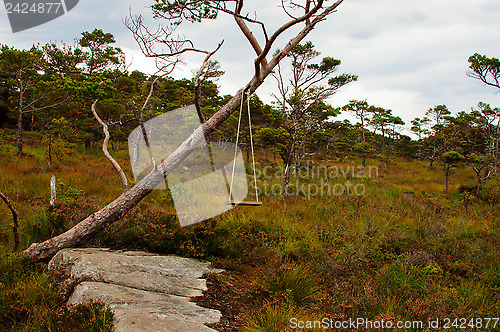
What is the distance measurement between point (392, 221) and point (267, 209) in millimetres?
4160

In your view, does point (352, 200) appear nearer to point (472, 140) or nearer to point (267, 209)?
point (267, 209)

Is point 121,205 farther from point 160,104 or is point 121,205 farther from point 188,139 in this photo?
point 160,104

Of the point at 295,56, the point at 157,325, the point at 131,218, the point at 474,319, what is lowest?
the point at 474,319

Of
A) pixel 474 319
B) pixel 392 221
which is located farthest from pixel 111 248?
pixel 392 221

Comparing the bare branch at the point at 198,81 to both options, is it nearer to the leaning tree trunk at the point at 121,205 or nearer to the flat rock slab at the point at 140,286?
the leaning tree trunk at the point at 121,205

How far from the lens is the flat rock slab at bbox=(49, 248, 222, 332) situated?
9.48 ft

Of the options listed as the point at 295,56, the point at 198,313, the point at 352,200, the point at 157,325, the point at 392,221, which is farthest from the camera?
the point at 295,56

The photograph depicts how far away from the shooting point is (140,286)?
383cm

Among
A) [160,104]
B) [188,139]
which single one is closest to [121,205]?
[188,139]

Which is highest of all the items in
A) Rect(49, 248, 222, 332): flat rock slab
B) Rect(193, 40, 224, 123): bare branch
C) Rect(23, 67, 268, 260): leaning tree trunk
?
Rect(193, 40, 224, 123): bare branch

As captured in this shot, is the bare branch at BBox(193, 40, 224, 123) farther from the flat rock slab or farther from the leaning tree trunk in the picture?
the flat rock slab

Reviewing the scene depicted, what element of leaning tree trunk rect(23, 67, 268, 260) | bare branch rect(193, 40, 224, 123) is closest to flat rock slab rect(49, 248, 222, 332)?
leaning tree trunk rect(23, 67, 268, 260)

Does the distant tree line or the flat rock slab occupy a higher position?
the distant tree line

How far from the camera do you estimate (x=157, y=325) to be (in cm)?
276
